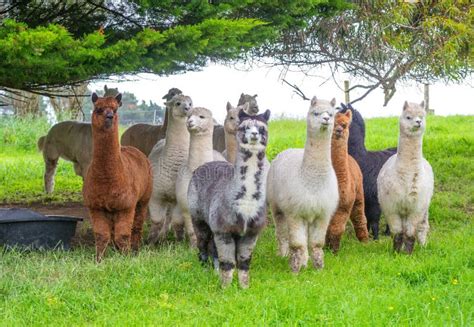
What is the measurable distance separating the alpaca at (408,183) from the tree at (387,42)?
10.5ft

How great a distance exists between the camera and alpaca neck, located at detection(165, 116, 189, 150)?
830 cm

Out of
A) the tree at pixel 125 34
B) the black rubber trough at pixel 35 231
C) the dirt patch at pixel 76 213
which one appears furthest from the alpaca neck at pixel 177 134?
the dirt patch at pixel 76 213

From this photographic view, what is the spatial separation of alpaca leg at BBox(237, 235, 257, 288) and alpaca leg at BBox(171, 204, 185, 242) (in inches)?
79.6

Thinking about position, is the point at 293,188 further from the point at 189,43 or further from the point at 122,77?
the point at 122,77

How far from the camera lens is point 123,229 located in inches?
288

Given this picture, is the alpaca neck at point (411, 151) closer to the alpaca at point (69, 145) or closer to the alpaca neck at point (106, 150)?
the alpaca neck at point (106, 150)

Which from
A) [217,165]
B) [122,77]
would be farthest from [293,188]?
[122,77]

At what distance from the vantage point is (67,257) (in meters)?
7.40

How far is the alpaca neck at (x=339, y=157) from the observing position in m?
7.25

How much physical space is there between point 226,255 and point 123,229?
5.59ft

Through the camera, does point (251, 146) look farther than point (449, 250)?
No

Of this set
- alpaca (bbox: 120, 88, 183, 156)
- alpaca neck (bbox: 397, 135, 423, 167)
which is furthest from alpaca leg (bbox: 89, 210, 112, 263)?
alpaca (bbox: 120, 88, 183, 156)

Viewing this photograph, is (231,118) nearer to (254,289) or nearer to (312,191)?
(312,191)

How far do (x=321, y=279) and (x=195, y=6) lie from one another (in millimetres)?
2927
